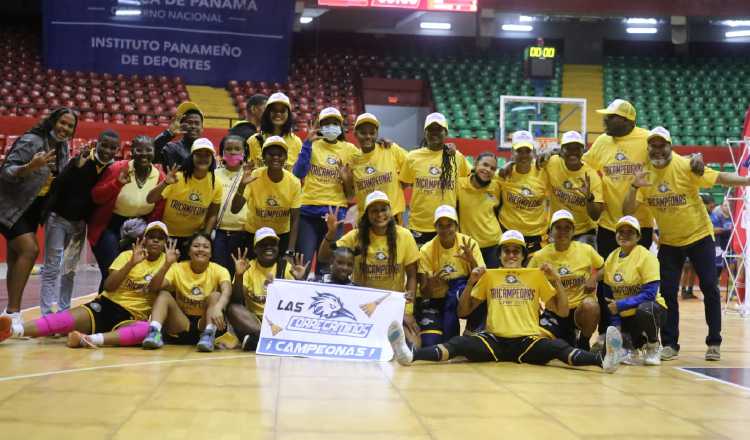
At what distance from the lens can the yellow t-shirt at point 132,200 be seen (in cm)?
698

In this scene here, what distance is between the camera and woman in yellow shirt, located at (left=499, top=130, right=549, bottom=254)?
7117mm

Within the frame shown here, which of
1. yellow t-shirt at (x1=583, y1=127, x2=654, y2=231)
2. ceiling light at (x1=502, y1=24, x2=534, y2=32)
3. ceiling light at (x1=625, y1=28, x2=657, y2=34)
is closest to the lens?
yellow t-shirt at (x1=583, y1=127, x2=654, y2=231)

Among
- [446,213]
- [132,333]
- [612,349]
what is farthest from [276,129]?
[612,349]

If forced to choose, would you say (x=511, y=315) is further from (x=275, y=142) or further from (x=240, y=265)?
(x=275, y=142)

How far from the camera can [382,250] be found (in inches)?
263

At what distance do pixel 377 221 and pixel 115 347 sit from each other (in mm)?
2229

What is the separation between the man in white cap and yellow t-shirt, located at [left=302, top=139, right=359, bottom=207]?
2426 mm

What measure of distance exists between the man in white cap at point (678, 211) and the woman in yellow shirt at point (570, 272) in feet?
1.94

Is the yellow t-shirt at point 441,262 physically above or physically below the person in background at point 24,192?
below

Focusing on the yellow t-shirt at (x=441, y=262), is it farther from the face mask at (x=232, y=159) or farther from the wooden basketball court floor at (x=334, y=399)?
the face mask at (x=232, y=159)

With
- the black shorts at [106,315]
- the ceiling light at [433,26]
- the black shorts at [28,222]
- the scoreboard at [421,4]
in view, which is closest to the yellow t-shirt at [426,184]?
the black shorts at [106,315]

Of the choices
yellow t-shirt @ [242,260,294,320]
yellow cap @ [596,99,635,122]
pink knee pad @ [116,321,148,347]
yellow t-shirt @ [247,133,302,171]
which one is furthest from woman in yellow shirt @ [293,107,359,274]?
yellow cap @ [596,99,635,122]

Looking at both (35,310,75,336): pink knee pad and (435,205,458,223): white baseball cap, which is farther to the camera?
(435,205,458,223): white baseball cap

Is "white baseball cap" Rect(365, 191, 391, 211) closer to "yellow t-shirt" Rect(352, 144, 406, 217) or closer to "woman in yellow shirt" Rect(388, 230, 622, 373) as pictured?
"yellow t-shirt" Rect(352, 144, 406, 217)
